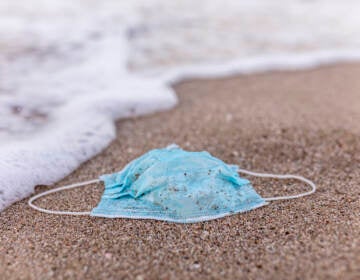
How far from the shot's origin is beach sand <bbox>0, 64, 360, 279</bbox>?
1.85 meters

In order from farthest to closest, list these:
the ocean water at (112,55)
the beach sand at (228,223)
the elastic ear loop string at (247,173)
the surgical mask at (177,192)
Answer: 1. the ocean water at (112,55)
2. the elastic ear loop string at (247,173)
3. the surgical mask at (177,192)
4. the beach sand at (228,223)

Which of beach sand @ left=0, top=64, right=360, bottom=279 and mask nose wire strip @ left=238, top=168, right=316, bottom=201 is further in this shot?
mask nose wire strip @ left=238, top=168, right=316, bottom=201

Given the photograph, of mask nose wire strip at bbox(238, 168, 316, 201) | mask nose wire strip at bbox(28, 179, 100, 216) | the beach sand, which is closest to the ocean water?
mask nose wire strip at bbox(28, 179, 100, 216)

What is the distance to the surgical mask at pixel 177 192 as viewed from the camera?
2266mm

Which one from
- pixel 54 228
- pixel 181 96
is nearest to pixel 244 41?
pixel 181 96

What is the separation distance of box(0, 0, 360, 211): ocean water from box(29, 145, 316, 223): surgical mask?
70 centimetres

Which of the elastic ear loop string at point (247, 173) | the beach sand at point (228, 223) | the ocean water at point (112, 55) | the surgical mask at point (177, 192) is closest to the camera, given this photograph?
the beach sand at point (228, 223)

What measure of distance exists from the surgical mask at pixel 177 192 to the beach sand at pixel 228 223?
2.4 inches

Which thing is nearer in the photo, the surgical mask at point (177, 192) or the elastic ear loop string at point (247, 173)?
the surgical mask at point (177, 192)

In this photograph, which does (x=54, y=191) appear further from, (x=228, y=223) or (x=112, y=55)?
(x=112, y=55)

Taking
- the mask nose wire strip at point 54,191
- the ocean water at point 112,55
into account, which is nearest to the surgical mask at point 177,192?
the mask nose wire strip at point 54,191

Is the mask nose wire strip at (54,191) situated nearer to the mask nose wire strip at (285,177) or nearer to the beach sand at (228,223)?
the beach sand at (228,223)

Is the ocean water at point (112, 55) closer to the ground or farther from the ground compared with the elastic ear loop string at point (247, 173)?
farther from the ground

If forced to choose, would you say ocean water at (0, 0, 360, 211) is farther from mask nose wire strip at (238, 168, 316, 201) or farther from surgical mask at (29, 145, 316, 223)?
mask nose wire strip at (238, 168, 316, 201)
